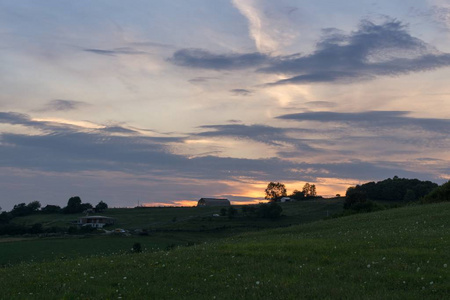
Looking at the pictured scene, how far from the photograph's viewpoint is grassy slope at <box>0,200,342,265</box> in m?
70.3

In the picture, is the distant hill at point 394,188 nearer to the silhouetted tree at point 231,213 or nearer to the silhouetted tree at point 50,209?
the silhouetted tree at point 231,213

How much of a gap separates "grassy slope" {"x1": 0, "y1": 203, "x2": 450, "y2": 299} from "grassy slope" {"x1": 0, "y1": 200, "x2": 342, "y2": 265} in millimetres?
20293

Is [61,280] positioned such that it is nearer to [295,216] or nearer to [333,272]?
[333,272]

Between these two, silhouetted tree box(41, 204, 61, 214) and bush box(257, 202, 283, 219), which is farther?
silhouetted tree box(41, 204, 61, 214)

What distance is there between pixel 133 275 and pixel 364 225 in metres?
Answer: 22.3

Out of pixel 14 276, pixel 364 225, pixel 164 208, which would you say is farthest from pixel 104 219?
pixel 14 276

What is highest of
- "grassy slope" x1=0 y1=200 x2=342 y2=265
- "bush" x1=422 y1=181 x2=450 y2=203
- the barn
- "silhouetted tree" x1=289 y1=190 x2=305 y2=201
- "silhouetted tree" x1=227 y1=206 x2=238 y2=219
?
"silhouetted tree" x1=289 y1=190 x2=305 y2=201

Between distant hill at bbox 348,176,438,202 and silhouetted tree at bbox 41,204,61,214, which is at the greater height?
distant hill at bbox 348,176,438,202

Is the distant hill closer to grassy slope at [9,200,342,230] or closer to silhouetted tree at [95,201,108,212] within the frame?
grassy slope at [9,200,342,230]

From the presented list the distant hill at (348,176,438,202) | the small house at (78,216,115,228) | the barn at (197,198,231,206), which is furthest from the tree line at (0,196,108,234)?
the distant hill at (348,176,438,202)

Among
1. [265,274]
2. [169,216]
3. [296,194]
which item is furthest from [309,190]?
[265,274]

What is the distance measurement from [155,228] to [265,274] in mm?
100966

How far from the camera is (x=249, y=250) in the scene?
23.1 meters

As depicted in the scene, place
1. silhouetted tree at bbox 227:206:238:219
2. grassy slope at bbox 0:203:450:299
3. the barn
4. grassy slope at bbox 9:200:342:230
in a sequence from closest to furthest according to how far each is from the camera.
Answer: grassy slope at bbox 0:203:450:299 → grassy slope at bbox 9:200:342:230 → silhouetted tree at bbox 227:206:238:219 → the barn
